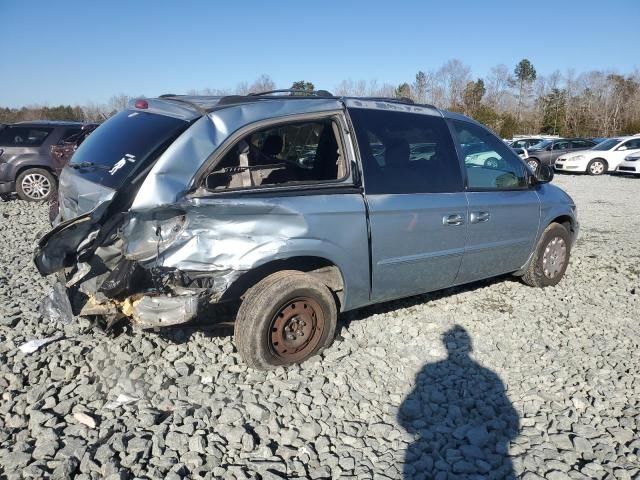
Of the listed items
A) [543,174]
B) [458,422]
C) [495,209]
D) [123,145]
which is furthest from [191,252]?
[543,174]

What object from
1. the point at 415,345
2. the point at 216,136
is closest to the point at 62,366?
the point at 216,136

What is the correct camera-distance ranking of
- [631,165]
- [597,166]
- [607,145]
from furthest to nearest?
[607,145] → [597,166] → [631,165]

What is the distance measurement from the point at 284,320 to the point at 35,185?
9.09m

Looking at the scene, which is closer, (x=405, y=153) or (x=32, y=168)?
(x=405, y=153)

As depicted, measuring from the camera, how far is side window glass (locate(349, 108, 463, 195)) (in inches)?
150

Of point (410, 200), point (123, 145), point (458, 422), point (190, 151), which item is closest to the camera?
point (458, 422)

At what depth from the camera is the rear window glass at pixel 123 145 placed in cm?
339

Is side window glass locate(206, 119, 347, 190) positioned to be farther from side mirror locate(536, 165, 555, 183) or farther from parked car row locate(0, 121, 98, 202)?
parked car row locate(0, 121, 98, 202)

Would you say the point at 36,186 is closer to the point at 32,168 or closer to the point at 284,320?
the point at 32,168

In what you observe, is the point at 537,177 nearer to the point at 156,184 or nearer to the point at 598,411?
the point at 598,411

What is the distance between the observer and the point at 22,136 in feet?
33.9

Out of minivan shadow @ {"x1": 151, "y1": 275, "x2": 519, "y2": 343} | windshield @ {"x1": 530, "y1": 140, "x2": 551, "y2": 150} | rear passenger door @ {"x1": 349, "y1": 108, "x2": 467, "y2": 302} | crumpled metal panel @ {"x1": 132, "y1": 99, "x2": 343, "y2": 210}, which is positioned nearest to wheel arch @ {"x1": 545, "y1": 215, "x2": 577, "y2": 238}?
minivan shadow @ {"x1": 151, "y1": 275, "x2": 519, "y2": 343}

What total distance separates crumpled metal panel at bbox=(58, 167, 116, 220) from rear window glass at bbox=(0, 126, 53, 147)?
24.2ft

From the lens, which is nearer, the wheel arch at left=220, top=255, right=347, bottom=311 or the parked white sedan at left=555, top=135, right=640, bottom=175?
the wheel arch at left=220, top=255, right=347, bottom=311
